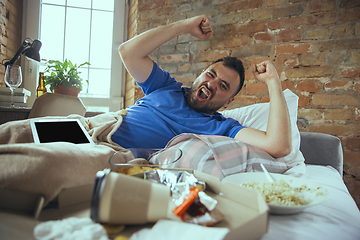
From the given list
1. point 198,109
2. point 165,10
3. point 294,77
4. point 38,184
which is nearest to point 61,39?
point 165,10

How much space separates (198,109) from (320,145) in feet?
2.45

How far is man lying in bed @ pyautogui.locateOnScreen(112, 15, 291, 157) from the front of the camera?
953 mm

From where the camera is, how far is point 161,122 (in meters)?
1.09

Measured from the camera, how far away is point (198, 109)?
1.24 metres

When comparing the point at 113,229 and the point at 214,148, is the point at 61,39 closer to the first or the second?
the point at 214,148

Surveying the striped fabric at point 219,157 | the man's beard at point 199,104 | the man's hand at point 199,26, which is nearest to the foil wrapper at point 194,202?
the striped fabric at point 219,157

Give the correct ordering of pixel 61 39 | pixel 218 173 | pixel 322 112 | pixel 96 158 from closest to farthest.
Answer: pixel 96 158 < pixel 218 173 < pixel 322 112 < pixel 61 39

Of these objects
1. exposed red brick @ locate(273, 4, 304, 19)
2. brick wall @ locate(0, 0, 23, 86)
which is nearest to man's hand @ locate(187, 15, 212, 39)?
exposed red brick @ locate(273, 4, 304, 19)

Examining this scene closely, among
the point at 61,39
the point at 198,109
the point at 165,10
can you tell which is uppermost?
the point at 165,10

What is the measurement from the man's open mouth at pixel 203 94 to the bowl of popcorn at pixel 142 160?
585mm

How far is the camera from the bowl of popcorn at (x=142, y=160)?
508 mm

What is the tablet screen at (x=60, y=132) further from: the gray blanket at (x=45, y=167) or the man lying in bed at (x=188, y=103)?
the gray blanket at (x=45, y=167)

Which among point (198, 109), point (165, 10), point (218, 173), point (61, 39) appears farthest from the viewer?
point (61, 39)

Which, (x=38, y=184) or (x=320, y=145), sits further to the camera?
(x=320, y=145)
